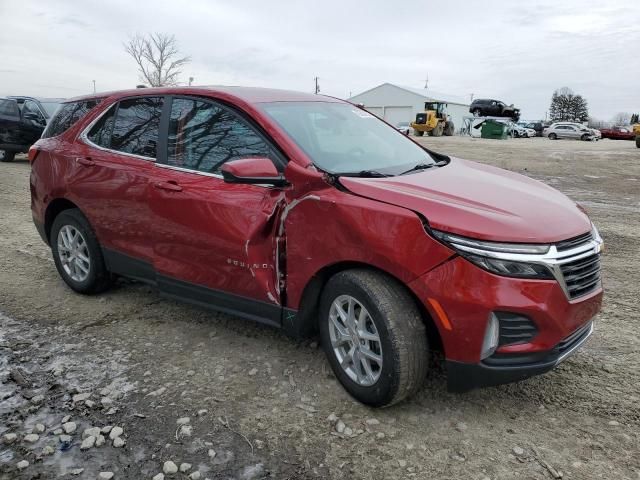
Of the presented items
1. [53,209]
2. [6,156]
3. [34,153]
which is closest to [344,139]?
[53,209]

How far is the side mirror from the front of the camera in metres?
3.05

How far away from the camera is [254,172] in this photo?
10.0ft

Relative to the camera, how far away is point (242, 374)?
338cm

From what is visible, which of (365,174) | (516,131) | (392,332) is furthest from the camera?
(516,131)

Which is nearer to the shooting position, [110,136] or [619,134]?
[110,136]

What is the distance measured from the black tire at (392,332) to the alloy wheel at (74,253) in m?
2.68

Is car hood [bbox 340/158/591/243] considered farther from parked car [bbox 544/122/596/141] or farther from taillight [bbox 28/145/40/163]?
parked car [bbox 544/122/596/141]

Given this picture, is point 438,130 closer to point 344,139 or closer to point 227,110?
point 344,139

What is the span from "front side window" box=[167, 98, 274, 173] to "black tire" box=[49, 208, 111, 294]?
1.19m

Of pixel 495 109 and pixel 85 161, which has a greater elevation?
pixel 495 109

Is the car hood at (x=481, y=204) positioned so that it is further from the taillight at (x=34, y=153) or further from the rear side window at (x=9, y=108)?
the rear side window at (x=9, y=108)

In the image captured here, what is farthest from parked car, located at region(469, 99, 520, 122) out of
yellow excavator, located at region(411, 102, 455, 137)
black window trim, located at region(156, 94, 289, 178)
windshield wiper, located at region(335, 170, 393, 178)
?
windshield wiper, located at region(335, 170, 393, 178)

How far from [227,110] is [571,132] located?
47120 mm

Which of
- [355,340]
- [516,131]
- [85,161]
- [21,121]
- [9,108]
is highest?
[516,131]
